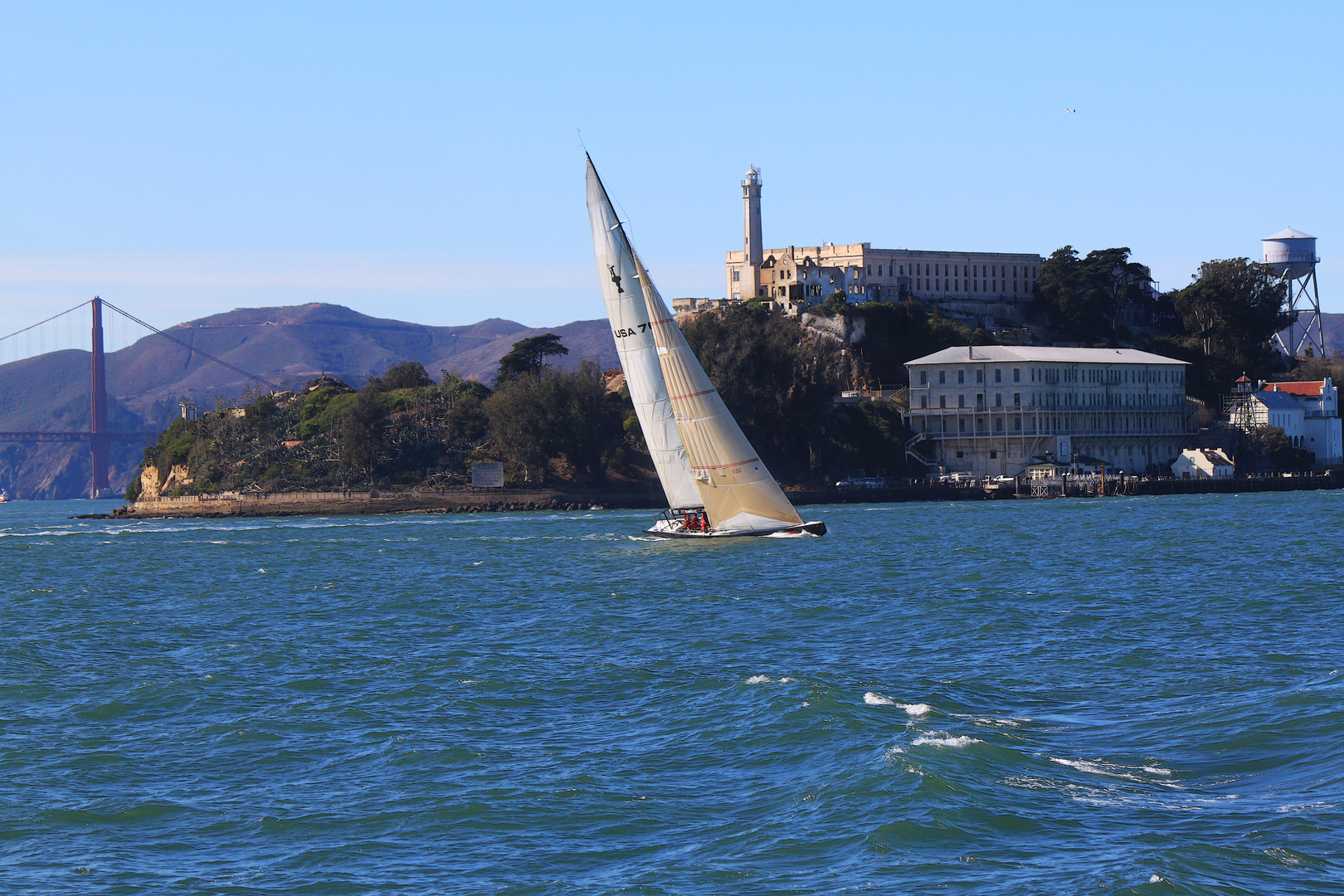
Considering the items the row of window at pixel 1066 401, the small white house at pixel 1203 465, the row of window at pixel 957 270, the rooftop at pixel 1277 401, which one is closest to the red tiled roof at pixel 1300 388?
the rooftop at pixel 1277 401

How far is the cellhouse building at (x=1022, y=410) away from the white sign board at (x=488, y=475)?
102 ft

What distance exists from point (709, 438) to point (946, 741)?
103ft

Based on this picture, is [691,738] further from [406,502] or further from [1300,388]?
[1300,388]

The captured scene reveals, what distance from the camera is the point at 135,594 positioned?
1649 inches

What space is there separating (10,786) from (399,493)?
83026mm

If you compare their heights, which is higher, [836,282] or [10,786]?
[836,282]

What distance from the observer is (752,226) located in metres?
136

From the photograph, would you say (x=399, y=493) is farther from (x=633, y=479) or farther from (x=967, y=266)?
(x=967, y=266)

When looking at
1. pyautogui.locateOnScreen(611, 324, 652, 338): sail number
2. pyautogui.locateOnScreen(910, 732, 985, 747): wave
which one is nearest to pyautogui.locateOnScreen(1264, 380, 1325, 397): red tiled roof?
pyautogui.locateOnScreen(611, 324, 652, 338): sail number

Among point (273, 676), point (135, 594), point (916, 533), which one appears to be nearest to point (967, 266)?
point (916, 533)

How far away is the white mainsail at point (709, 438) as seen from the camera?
4856 cm

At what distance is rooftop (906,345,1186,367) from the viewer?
108 meters

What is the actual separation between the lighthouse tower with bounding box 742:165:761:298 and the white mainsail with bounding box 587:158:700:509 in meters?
82.3

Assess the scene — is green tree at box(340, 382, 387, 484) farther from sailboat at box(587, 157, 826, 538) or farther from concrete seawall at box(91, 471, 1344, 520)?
sailboat at box(587, 157, 826, 538)
